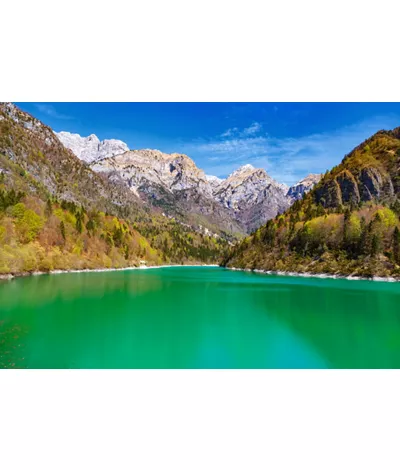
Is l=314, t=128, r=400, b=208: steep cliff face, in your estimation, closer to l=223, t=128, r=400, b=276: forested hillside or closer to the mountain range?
l=223, t=128, r=400, b=276: forested hillside

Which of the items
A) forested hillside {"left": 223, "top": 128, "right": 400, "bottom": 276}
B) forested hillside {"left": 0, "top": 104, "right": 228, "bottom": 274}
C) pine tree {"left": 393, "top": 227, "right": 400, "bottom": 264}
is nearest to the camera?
forested hillside {"left": 0, "top": 104, "right": 228, "bottom": 274}

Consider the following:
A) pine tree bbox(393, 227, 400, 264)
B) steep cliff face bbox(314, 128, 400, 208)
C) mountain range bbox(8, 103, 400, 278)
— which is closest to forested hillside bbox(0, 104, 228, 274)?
mountain range bbox(8, 103, 400, 278)

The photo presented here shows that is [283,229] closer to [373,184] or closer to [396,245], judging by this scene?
[373,184]

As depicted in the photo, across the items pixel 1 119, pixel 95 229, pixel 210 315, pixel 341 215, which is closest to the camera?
pixel 210 315

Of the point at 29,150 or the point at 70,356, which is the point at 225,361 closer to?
the point at 70,356

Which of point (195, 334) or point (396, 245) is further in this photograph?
point (396, 245)

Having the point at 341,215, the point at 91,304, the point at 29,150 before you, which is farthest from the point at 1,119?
the point at 91,304

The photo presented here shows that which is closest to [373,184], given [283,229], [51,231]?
[283,229]

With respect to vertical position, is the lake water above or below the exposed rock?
below
